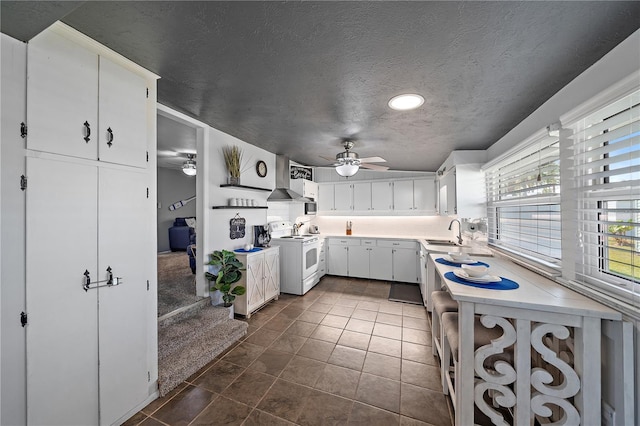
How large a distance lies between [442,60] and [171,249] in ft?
25.0

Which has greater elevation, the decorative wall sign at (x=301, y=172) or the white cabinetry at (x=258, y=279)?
the decorative wall sign at (x=301, y=172)

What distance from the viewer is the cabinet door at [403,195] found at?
491 centimetres

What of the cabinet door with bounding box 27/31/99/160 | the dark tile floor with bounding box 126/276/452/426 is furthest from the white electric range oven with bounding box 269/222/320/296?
the cabinet door with bounding box 27/31/99/160

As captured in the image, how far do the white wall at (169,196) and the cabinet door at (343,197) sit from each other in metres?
4.84

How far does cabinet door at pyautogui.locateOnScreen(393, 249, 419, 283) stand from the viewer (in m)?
4.55

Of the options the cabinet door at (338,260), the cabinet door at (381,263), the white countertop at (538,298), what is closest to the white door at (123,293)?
the white countertop at (538,298)

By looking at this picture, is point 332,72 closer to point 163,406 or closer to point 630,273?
point 630,273

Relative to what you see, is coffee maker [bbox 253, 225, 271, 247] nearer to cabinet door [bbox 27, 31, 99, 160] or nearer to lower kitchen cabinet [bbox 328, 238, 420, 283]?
lower kitchen cabinet [bbox 328, 238, 420, 283]

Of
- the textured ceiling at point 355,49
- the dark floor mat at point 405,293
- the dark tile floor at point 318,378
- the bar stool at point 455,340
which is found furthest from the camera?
the dark floor mat at point 405,293

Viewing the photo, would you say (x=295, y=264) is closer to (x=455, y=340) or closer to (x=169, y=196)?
(x=455, y=340)

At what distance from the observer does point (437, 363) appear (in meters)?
2.22

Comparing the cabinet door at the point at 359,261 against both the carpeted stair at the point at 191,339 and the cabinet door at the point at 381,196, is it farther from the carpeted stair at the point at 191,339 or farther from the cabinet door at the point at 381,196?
the carpeted stair at the point at 191,339

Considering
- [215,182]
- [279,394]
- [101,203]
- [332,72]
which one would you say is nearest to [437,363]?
[279,394]

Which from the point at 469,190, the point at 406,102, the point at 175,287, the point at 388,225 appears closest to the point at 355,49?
the point at 406,102
